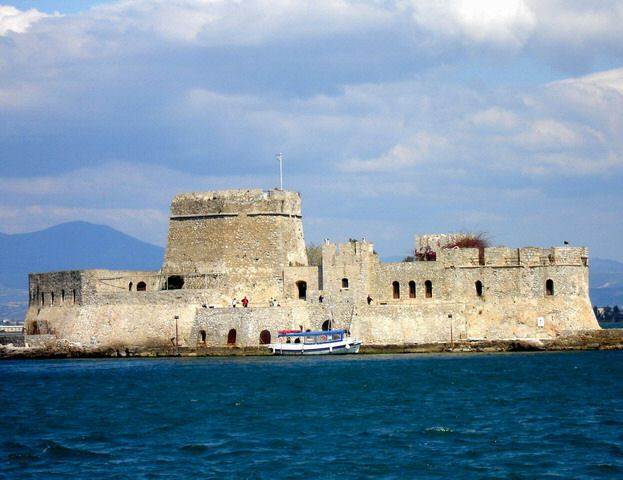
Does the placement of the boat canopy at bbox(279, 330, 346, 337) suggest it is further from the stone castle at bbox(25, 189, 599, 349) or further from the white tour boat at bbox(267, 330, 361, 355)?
the stone castle at bbox(25, 189, 599, 349)

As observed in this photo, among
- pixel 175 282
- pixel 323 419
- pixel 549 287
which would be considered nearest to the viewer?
pixel 323 419

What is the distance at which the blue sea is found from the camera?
26.3 metres

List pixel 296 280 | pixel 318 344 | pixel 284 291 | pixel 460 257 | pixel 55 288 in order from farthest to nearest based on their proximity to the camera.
→ 1. pixel 55 288
2. pixel 284 291
3. pixel 296 280
4. pixel 318 344
5. pixel 460 257

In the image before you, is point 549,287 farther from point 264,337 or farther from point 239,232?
point 239,232

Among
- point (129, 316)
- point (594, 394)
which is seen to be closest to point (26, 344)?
point (129, 316)

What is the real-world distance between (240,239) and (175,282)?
138 inches

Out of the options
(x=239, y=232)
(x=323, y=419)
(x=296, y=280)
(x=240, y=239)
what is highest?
(x=239, y=232)

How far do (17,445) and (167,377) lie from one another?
16.4m

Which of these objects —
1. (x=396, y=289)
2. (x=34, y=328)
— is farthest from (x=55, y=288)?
(x=396, y=289)

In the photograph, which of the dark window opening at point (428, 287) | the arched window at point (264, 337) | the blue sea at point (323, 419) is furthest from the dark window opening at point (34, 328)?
the dark window opening at point (428, 287)

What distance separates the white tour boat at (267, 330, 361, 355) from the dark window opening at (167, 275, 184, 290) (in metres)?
6.59

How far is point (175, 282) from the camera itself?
57625 millimetres

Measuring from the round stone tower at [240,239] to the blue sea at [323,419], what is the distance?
20.5 ft

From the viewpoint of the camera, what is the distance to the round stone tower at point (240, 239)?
56125mm
